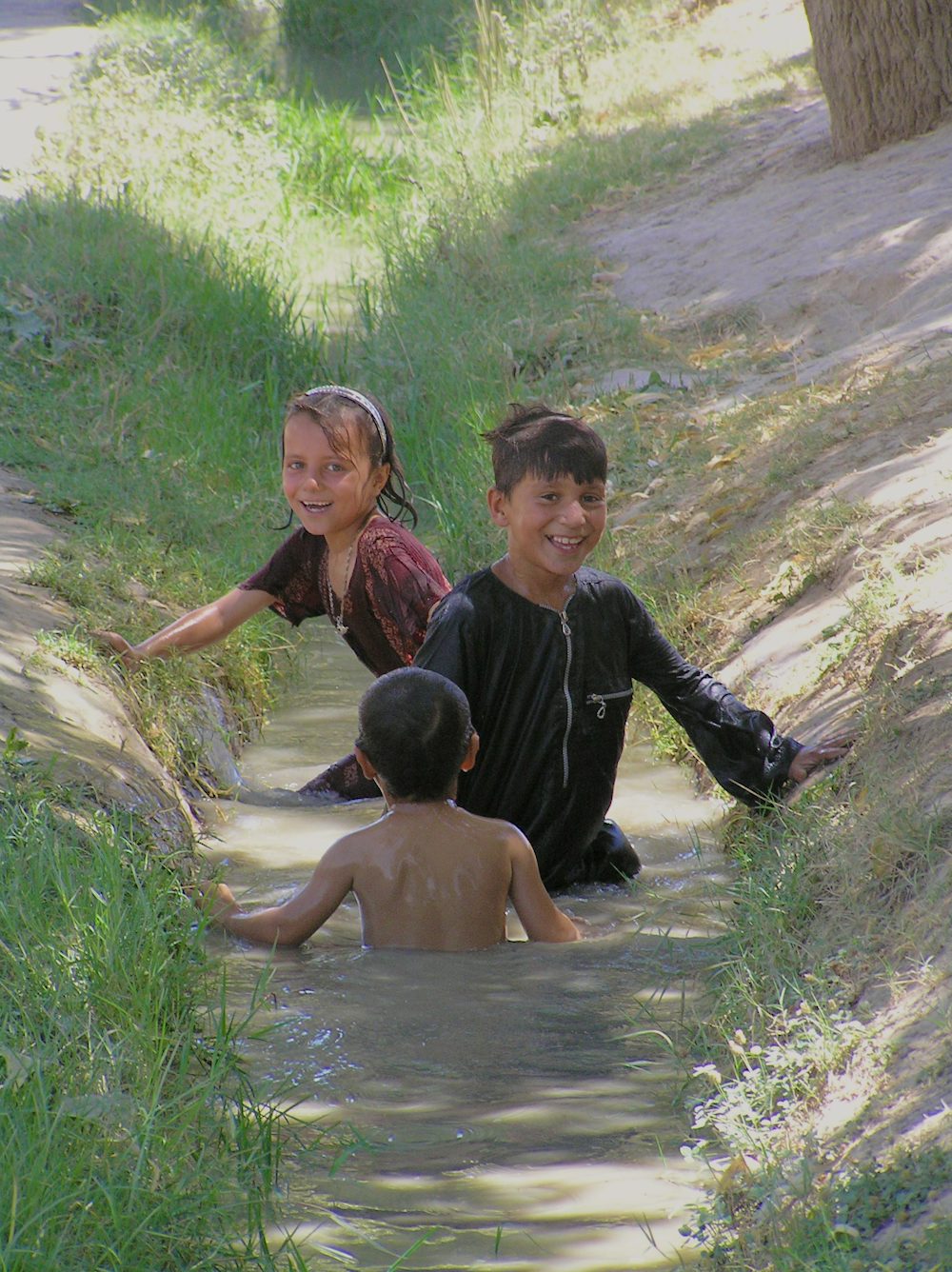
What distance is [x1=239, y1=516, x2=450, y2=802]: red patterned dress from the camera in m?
4.78

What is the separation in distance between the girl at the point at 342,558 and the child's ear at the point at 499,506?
28.1 inches

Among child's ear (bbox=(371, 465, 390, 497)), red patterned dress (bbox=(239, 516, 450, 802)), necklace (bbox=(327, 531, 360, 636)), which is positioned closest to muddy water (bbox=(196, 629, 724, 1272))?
red patterned dress (bbox=(239, 516, 450, 802))

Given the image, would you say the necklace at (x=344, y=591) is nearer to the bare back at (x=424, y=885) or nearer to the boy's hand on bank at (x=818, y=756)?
the bare back at (x=424, y=885)

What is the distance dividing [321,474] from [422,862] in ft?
5.25

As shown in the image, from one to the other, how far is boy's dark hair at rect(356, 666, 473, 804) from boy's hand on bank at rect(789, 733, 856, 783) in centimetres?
98

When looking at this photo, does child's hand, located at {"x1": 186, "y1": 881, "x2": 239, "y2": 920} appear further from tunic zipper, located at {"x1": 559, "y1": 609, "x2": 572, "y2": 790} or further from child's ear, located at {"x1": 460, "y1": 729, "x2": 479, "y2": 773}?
tunic zipper, located at {"x1": 559, "y1": 609, "x2": 572, "y2": 790}

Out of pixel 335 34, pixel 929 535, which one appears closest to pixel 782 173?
pixel 929 535

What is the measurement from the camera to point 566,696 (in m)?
4.15

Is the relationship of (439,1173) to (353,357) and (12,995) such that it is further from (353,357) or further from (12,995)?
(353,357)

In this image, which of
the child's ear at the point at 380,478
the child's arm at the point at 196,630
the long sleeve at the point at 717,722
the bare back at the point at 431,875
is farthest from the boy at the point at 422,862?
the child's arm at the point at 196,630

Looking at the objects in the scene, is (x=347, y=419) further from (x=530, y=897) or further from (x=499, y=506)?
(x=530, y=897)

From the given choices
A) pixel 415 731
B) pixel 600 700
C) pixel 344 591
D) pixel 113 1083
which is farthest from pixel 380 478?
pixel 113 1083

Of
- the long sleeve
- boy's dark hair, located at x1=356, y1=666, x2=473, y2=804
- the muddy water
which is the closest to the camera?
the muddy water

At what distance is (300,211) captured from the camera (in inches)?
506
